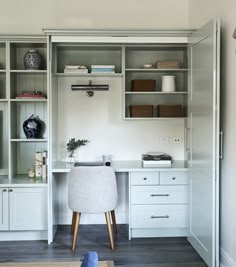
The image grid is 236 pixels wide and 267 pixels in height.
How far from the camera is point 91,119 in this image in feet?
14.5

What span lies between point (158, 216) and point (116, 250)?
615mm

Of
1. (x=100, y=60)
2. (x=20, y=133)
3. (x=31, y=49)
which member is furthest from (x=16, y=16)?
(x=20, y=133)

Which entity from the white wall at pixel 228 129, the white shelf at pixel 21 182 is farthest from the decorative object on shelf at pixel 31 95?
the white wall at pixel 228 129

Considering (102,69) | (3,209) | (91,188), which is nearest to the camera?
(91,188)

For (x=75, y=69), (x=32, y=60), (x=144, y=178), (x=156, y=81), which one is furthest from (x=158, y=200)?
(x=32, y=60)

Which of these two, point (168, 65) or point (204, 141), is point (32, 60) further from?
point (204, 141)

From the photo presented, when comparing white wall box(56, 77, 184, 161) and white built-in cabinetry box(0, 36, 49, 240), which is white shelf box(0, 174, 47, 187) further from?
white wall box(56, 77, 184, 161)

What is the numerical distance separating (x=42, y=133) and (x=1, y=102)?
0.62 meters

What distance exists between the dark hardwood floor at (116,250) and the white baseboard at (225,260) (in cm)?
19

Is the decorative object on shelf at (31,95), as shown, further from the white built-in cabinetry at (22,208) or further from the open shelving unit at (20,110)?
the white built-in cabinetry at (22,208)

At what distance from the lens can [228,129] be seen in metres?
3.04

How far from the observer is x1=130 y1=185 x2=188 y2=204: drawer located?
386 centimetres

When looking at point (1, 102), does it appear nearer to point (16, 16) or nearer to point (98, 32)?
point (16, 16)

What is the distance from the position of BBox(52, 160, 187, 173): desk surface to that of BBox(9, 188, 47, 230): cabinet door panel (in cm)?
30
